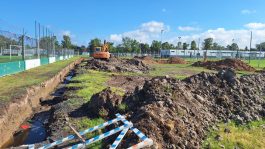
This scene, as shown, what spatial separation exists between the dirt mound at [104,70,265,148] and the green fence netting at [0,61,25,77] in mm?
13609

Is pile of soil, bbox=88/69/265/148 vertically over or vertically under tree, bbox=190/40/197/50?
under

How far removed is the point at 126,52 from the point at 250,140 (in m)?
103

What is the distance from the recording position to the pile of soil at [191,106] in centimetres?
783

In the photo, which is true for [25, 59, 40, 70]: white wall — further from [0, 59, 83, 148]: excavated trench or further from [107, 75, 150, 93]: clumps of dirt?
[0, 59, 83, 148]: excavated trench

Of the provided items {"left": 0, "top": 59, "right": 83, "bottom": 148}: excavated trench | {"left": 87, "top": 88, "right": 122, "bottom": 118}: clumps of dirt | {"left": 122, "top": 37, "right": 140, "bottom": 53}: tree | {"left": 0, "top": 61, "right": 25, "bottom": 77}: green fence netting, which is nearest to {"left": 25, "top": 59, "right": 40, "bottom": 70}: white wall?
{"left": 0, "top": 61, "right": 25, "bottom": 77}: green fence netting

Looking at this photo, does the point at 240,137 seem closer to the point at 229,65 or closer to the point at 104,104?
the point at 104,104

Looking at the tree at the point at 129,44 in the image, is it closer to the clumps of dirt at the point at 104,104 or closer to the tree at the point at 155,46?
the tree at the point at 155,46

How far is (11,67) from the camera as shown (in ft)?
75.3

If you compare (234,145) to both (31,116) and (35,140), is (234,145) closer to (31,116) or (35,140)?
(35,140)

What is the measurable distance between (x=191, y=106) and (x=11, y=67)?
57.2 feet

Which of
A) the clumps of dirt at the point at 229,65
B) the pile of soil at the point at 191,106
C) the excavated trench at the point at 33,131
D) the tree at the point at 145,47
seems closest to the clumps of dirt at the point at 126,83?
the excavated trench at the point at 33,131

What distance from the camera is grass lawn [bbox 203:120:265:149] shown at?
320 inches

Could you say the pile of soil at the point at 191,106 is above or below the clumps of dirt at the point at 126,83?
above

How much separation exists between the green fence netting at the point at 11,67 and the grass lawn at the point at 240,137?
656 inches
